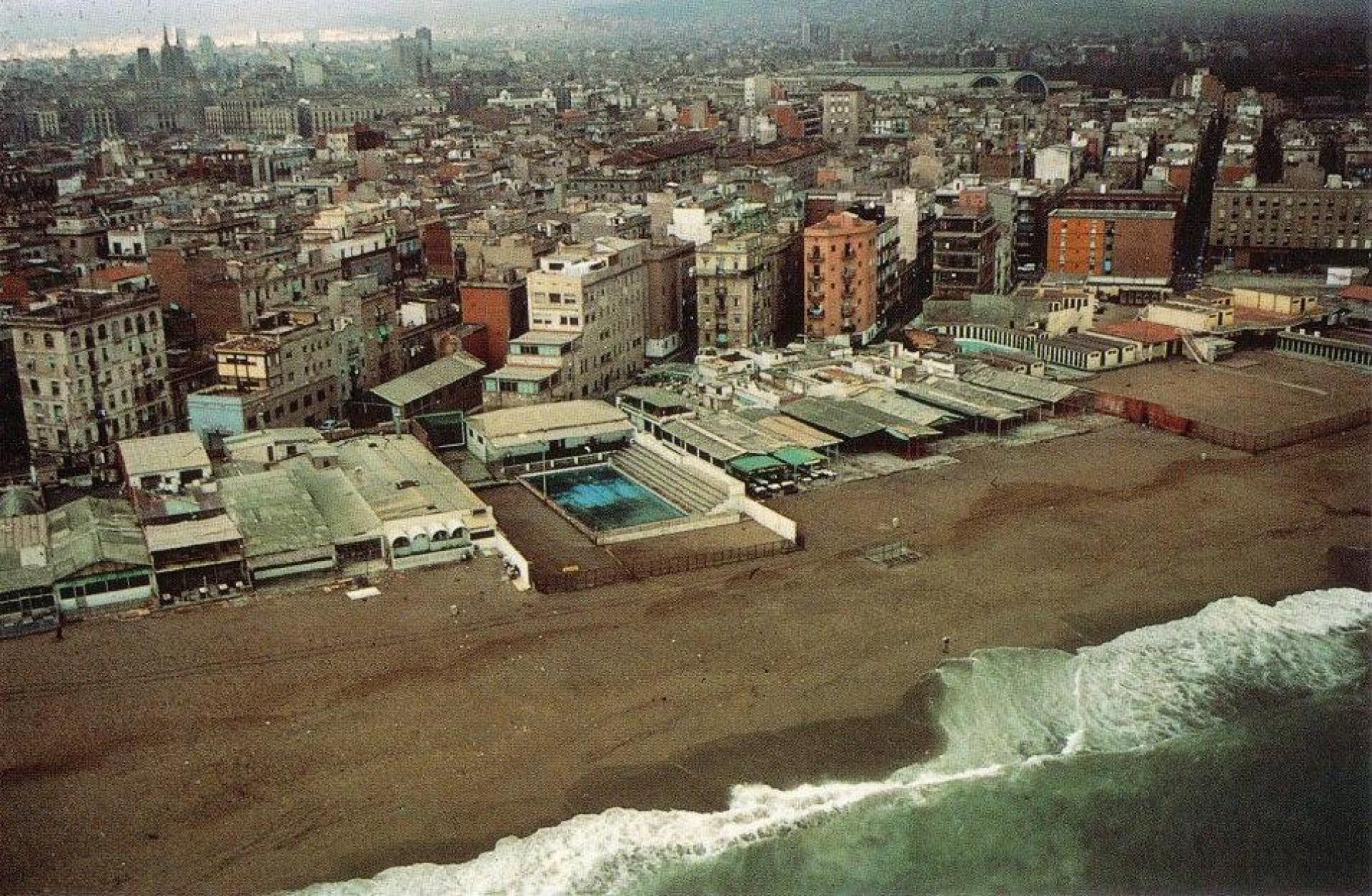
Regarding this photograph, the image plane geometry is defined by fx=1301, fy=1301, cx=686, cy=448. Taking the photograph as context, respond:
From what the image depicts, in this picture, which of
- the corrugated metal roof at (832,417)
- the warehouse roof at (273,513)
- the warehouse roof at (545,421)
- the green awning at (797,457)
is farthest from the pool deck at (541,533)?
the corrugated metal roof at (832,417)

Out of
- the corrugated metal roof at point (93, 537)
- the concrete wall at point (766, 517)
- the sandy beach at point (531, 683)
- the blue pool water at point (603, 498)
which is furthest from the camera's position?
the blue pool water at point (603, 498)

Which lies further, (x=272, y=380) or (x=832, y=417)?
(x=832, y=417)

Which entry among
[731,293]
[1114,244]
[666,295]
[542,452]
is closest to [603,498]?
[542,452]

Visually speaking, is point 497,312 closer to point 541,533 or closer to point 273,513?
point 541,533

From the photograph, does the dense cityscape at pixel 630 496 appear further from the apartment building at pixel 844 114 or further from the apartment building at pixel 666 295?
the apartment building at pixel 844 114

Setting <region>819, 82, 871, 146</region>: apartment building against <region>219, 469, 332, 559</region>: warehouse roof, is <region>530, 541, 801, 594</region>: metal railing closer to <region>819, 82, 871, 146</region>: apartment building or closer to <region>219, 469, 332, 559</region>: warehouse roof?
<region>219, 469, 332, 559</region>: warehouse roof

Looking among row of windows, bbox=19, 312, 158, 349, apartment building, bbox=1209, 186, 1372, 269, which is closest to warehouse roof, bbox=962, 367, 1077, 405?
row of windows, bbox=19, 312, 158, 349
